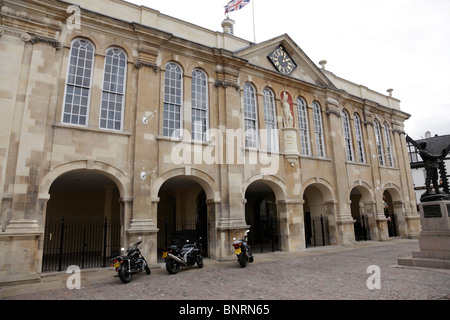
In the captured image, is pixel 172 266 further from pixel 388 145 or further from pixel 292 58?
pixel 388 145

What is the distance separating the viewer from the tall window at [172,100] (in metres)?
12.8

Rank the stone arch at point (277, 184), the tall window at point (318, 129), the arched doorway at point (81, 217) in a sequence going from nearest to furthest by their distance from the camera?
the stone arch at point (277, 184) → the arched doorway at point (81, 217) → the tall window at point (318, 129)

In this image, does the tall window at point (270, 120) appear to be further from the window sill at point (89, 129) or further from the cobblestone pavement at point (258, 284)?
the window sill at point (89, 129)

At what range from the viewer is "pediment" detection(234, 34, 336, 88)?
16172mm

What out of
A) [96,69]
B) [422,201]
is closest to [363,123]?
[422,201]

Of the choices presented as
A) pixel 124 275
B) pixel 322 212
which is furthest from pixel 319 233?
pixel 124 275

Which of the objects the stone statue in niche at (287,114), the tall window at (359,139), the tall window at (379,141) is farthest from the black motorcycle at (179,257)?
the tall window at (379,141)

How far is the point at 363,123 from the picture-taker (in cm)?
2102

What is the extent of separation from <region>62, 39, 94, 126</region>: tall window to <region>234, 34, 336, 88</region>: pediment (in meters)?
7.28

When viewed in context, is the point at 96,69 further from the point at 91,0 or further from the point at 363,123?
the point at 363,123

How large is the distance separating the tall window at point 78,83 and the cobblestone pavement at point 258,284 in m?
5.72

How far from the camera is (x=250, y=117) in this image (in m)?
15.5

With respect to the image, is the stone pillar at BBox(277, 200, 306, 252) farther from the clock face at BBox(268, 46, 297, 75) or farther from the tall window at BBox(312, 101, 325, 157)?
the clock face at BBox(268, 46, 297, 75)
